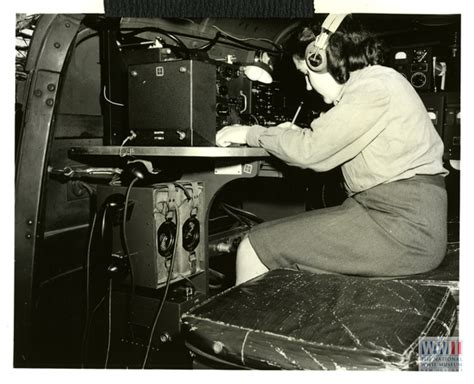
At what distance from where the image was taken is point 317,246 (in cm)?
122

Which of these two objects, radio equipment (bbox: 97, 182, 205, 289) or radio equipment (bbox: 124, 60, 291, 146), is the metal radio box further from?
radio equipment (bbox: 97, 182, 205, 289)

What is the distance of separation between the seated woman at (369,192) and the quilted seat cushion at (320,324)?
0.48 feet

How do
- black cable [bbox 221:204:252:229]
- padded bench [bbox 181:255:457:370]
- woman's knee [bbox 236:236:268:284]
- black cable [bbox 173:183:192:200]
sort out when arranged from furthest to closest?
black cable [bbox 221:204:252:229], black cable [bbox 173:183:192:200], woman's knee [bbox 236:236:268:284], padded bench [bbox 181:255:457:370]

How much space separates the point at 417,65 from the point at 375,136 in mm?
1632

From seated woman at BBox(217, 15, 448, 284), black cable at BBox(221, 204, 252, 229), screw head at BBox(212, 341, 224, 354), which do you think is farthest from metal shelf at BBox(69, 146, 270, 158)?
black cable at BBox(221, 204, 252, 229)

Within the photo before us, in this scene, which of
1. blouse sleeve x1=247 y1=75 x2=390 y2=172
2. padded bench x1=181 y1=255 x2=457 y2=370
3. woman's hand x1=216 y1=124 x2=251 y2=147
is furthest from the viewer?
woman's hand x1=216 y1=124 x2=251 y2=147

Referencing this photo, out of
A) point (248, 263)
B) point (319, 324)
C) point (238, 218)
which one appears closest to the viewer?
point (319, 324)

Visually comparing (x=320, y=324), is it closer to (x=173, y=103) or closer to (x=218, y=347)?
(x=218, y=347)

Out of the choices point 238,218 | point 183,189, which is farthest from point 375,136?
point 238,218

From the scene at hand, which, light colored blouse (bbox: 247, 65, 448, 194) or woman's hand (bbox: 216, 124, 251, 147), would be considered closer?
light colored blouse (bbox: 247, 65, 448, 194)

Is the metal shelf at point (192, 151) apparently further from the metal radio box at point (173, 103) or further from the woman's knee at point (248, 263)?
the woman's knee at point (248, 263)

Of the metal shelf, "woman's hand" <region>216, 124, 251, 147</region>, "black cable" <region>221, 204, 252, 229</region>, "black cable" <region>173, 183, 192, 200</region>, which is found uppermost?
"woman's hand" <region>216, 124, 251, 147</region>

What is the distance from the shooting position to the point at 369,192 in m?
1.26

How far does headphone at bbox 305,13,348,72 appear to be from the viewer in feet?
4.31
